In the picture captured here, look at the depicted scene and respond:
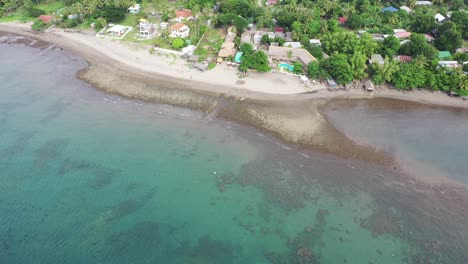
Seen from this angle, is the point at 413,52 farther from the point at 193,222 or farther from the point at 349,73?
the point at 193,222

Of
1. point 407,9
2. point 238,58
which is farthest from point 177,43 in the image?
point 407,9

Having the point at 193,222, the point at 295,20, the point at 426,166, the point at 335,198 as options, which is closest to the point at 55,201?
the point at 193,222

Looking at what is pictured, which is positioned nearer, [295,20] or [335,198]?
[335,198]

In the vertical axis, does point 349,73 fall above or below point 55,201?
above

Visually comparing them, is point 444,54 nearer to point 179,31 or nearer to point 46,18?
point 179,31

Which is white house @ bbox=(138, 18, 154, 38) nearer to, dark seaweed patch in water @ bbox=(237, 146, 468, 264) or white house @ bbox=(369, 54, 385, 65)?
dark seaweed patch in water @ bbox=(237, 146, 468, 264)
